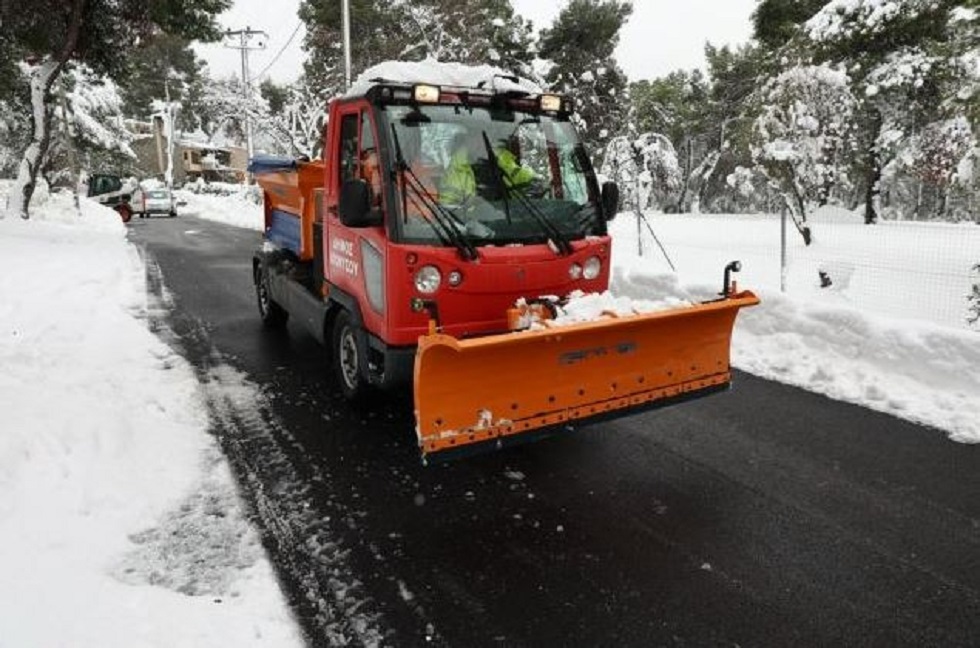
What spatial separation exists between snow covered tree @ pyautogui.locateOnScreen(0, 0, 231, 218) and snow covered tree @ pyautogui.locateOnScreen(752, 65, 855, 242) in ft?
39.8

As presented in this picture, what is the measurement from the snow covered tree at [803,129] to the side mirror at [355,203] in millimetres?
10329

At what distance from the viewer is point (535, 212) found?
4805 millimetres

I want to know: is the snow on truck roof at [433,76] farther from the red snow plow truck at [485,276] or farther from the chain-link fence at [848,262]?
the chain-link fence at [848,262]

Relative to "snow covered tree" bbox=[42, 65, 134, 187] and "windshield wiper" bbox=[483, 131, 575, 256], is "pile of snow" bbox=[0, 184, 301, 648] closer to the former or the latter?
"windshield wiper" bbox=[483, 131, 575, 256]

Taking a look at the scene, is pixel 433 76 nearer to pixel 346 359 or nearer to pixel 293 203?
pixel 346 359

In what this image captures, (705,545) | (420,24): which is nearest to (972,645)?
(705,545)

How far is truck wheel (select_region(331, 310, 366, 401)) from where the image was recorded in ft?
17.1

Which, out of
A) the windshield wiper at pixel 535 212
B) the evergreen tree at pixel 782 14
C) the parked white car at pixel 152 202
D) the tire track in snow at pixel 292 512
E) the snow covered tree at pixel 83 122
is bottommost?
the tire track in snow at pixel 292 512

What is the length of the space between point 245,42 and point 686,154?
89.6ft

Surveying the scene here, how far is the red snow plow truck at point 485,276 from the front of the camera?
381cm

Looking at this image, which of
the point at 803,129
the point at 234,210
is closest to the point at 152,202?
the point at 234,210

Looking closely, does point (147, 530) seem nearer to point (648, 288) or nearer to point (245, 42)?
point (648, 288)

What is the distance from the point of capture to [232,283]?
1134 cm

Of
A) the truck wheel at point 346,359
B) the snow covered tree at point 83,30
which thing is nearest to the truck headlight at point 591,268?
the truck wheel at point 346,359
